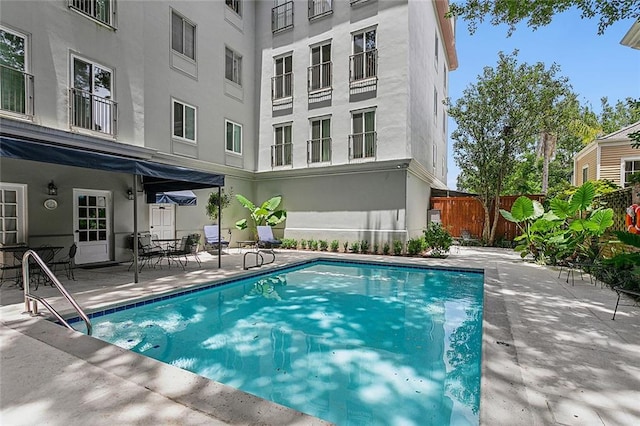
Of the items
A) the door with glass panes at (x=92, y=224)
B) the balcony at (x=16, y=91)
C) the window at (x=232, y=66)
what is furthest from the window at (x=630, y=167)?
the balcony at (x=16, y=91)

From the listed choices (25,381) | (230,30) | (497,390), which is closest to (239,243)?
(230,30)

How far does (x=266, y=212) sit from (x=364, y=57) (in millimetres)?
8231

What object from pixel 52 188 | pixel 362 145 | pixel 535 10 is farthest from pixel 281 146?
pixel 535 10

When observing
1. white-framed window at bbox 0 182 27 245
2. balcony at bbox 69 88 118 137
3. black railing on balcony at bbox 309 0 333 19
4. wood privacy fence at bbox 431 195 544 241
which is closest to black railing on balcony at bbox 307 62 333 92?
black railing on balcony at bbox 309 0 333 19

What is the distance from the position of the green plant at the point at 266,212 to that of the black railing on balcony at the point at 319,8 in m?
8.85

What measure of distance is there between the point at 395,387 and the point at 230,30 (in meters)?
17.0

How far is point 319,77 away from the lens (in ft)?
51.5

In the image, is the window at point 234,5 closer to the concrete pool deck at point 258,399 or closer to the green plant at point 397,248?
the green plant at point 397,248

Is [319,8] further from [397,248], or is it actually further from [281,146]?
[397,248]

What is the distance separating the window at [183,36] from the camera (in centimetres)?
1334

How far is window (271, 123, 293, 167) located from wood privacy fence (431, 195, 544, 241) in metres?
8.82

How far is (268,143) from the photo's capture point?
55.8 feet

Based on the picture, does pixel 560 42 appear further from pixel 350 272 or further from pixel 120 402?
pixel 120 402

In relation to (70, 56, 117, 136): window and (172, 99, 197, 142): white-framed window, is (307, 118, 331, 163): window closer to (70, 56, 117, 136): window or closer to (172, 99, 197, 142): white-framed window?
(172, 99, 197, 142): white-framed window
